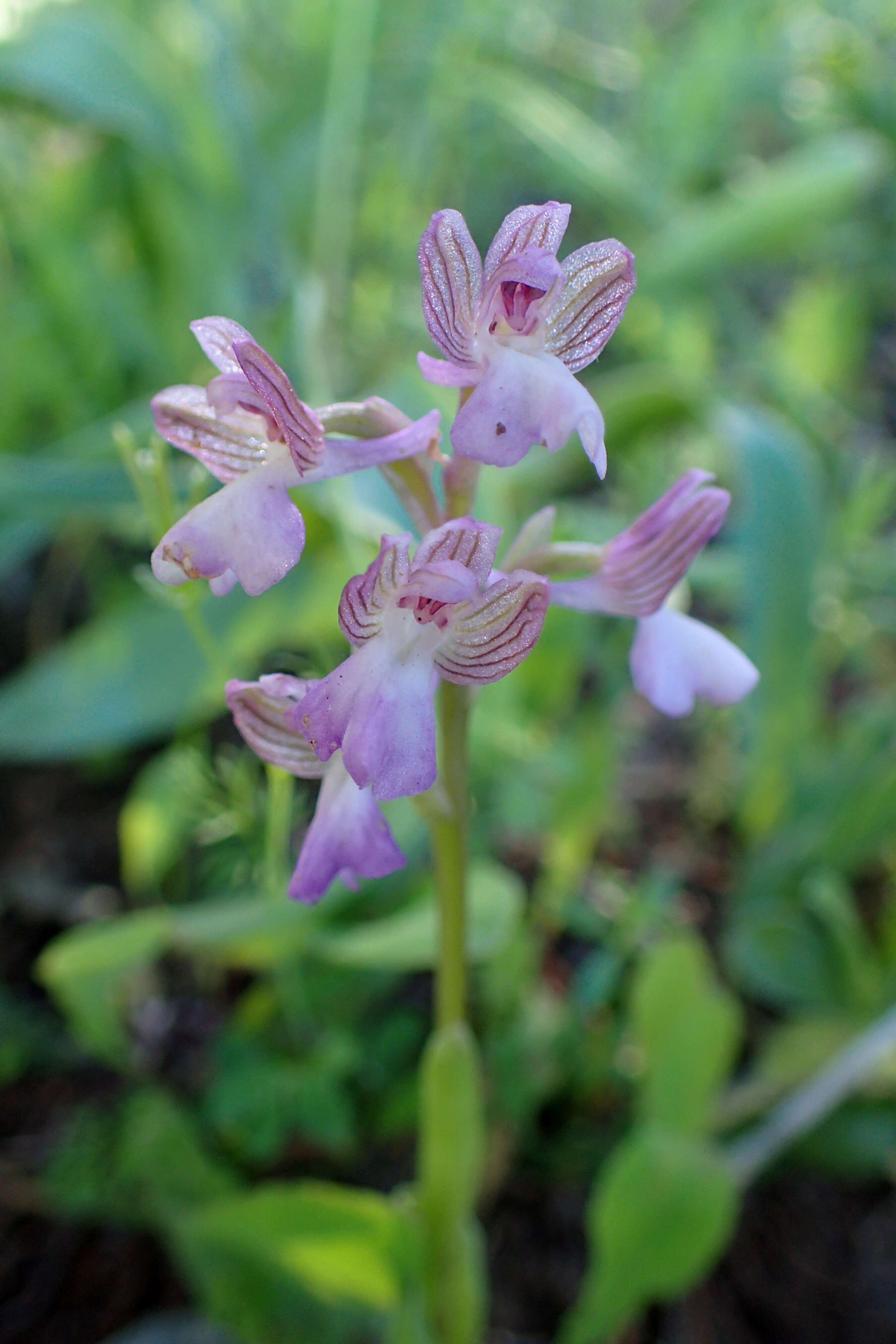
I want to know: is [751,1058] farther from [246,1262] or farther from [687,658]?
[687,658]

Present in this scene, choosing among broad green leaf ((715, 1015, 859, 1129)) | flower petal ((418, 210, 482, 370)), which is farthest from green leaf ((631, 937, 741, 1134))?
flower petal ((418, 210, 482, 370))

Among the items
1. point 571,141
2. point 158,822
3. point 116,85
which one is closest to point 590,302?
point 158,822

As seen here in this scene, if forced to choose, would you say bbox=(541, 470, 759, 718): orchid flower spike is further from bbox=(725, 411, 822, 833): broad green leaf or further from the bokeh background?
bbox=(725, 411, 822, 833): broad green leaf

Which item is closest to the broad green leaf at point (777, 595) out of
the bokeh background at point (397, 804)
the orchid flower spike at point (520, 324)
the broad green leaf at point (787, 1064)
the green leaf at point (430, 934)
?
the bokeh background at point (397, 804)

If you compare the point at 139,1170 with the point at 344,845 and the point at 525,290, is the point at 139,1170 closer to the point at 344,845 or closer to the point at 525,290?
the point at 344,845

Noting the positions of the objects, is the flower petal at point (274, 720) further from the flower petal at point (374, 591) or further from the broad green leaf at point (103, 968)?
the broad green leaf at point (103, 968)

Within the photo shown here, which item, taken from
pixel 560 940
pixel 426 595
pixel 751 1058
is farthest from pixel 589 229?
pixel 426 595
